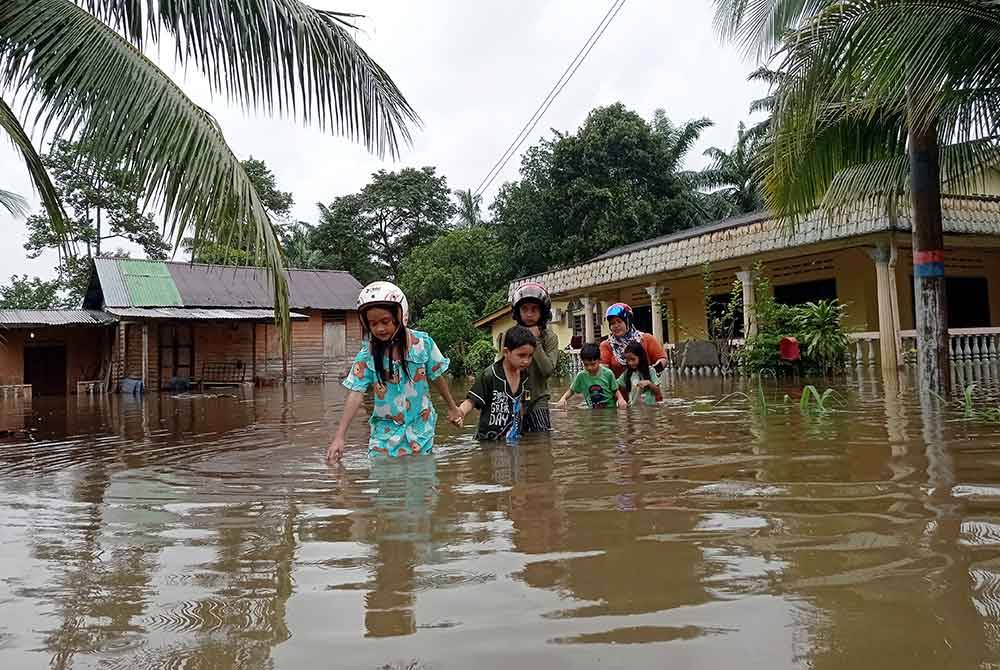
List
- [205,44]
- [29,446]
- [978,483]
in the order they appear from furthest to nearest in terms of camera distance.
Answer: [29,446] → [205,44] → [978,483]

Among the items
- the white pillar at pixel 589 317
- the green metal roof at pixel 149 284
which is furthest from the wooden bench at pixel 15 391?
the white pillar at pixel 589 317

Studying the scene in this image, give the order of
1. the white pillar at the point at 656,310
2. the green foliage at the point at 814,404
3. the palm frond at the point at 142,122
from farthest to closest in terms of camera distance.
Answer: the white pillar at the point at 656,310
the green foliage at the point at 814,404
the palm frond at the point at 142,122

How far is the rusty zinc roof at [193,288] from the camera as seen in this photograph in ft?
84.7

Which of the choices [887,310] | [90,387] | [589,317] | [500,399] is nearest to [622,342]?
[500,399]

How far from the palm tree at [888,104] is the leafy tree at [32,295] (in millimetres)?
34699

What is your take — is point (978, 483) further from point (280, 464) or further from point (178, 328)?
point (178, 328)

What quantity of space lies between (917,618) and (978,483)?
1.82 meters

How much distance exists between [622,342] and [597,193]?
71.8 feet

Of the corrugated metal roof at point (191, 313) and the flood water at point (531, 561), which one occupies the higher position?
the corrugated metal roof at point (191, 313)

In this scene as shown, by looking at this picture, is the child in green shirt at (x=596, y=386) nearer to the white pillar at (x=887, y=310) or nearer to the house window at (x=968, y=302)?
the white pillar at (x=887, y=310)

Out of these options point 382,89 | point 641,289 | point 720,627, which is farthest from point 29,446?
point 641,289

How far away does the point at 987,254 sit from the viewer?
18.9 meters

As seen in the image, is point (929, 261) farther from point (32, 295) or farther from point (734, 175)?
point (32, 295)

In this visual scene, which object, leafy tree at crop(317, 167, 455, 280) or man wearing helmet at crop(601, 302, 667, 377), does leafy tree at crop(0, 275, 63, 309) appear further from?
man wearing helmet at crop(601, 302, 667, 377)
